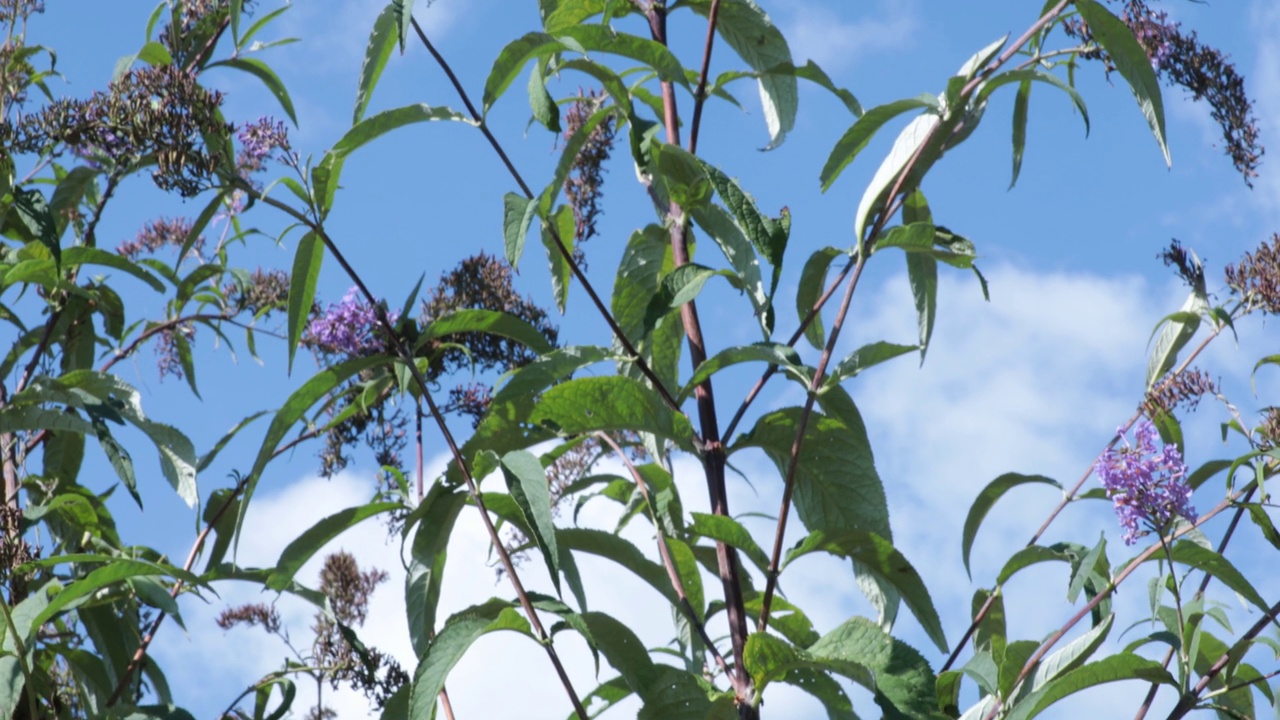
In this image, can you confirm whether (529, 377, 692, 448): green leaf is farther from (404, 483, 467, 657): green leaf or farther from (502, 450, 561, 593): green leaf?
(404, 483, 467, 657): green leaf

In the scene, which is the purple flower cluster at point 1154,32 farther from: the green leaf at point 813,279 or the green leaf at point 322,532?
the green leaf at point 322,532

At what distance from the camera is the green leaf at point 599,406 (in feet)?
4.11

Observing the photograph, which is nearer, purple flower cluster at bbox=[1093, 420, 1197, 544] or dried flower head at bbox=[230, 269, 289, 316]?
purple flower cluster at bbox=[1093, 420, 1197, 544]

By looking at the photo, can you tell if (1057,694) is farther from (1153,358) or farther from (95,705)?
(95,705)

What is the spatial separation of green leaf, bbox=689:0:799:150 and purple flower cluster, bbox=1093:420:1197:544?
56 cm

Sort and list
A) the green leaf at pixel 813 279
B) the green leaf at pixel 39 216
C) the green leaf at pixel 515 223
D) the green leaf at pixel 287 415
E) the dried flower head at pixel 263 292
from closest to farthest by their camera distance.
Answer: the green leaf at pixel 515 223 → the green leaf at pixel 287 415 → the green leaf at pixel 813 279 → the green leaf at pixel 39 216 → the dried flower head at pixel 263 292

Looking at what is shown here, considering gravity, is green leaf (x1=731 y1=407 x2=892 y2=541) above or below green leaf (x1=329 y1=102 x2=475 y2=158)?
below

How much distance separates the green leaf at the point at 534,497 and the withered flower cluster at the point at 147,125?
1.73 feet

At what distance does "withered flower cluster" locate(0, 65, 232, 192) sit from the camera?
141cm

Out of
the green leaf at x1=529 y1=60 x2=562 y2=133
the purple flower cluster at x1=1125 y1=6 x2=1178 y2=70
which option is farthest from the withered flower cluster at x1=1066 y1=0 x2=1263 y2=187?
the green leaf at x1=529 y1=60 x2=562 y2=133

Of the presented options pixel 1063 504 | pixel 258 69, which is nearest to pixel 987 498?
pixel 1063 504

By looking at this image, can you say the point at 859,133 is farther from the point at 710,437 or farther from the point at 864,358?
the point at 710,437

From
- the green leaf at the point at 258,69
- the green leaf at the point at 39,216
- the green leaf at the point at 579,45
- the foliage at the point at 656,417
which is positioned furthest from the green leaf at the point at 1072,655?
the green leaf at the point at 258,69

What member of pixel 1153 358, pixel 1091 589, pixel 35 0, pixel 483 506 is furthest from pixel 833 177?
pixel 35 0
